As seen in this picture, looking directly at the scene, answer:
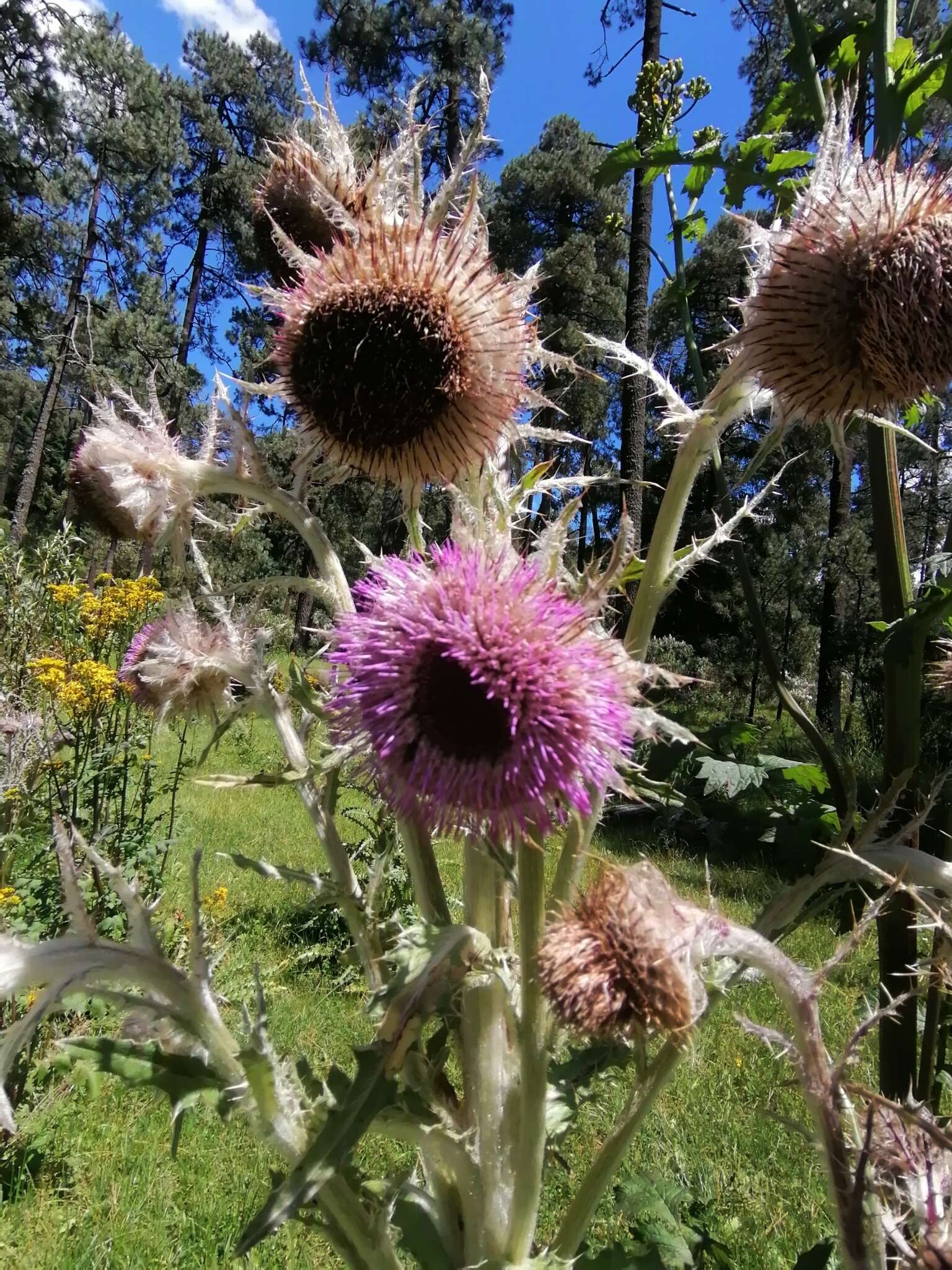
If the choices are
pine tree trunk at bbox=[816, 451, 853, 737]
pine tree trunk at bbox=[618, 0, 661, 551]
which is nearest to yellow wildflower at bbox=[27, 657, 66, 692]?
pine tree trunk at bbox=[618, 0, 661, 551]

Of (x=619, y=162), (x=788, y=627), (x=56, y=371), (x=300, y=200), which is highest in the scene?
(x=56, y=371)

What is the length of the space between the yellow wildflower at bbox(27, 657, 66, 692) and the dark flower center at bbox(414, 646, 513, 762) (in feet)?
12.2

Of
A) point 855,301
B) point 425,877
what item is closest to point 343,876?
point 425,877

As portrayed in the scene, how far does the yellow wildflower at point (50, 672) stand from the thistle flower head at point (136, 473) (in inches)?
108

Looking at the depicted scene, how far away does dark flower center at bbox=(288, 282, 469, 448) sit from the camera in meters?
1.48

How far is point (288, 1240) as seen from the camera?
10.2ft

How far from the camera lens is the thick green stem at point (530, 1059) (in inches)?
47.1

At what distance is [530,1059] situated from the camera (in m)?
1.25

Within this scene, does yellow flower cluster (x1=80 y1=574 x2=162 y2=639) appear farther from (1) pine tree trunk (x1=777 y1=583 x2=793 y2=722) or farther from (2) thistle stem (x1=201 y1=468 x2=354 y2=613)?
(1) pine tree trunk (x1=777 y1=583 x2=793 y2=722)

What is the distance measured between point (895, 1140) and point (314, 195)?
6.87 ft

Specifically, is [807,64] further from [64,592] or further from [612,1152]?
[64,592]

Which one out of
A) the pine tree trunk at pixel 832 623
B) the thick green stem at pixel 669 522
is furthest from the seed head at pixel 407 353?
the pine tree trunk at pixel 832 623

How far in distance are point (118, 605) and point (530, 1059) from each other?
4340mm

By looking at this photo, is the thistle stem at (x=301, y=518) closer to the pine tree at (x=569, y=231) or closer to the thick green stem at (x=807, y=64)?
the thick green stem at (x=807, y=64)
